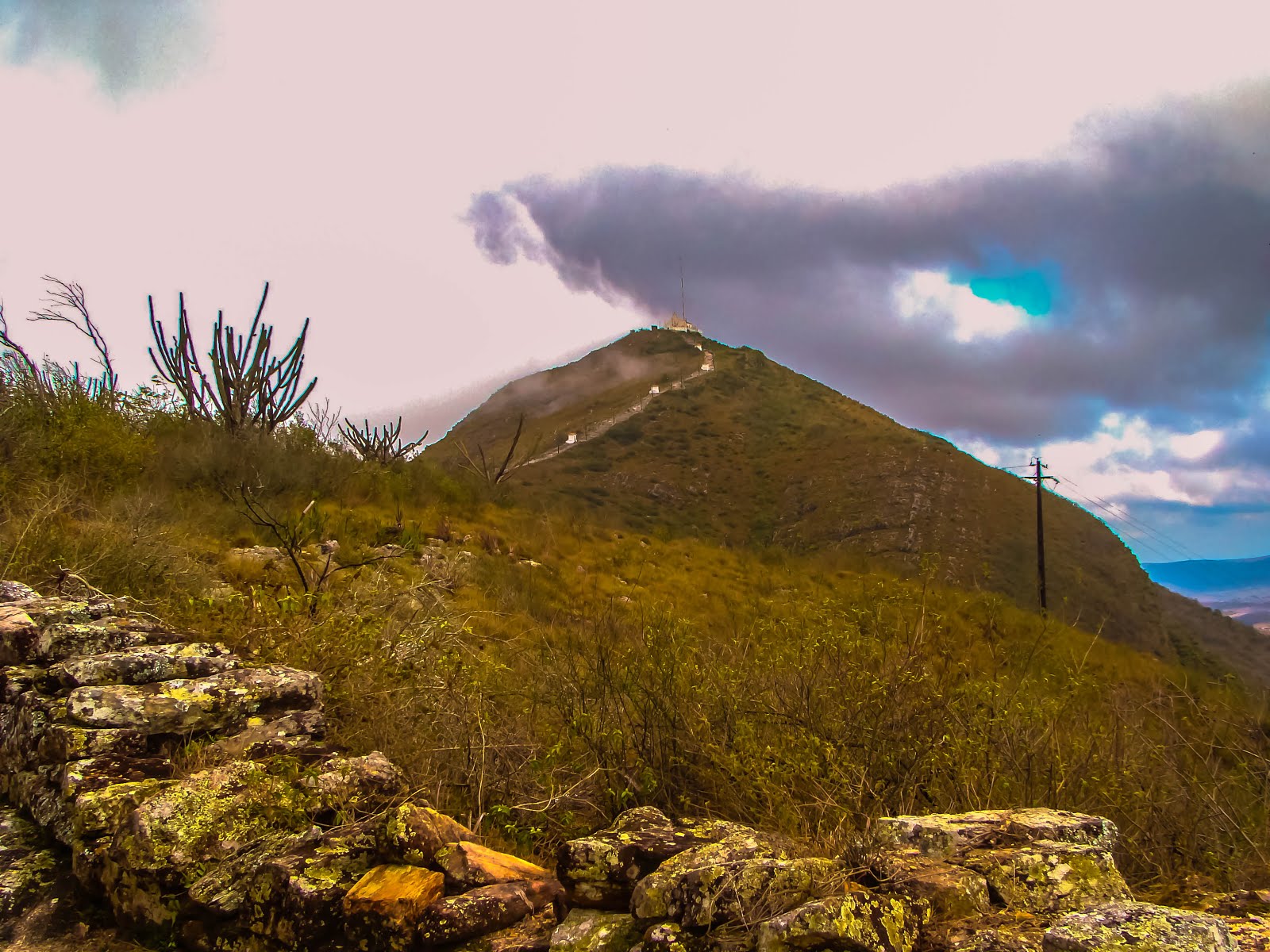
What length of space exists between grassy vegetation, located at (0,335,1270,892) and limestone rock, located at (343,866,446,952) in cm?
80

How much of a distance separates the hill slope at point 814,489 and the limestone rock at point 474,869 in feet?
52.0

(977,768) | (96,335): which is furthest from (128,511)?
(96,335)

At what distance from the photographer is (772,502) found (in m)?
64.3

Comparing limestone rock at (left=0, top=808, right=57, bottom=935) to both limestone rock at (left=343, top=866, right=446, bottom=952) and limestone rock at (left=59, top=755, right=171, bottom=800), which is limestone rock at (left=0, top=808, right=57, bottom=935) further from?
limestone rock at (left=343, top=866, right=446, bottom=952)

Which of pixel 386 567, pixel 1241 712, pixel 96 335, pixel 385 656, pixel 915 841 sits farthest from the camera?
pixel 96 335

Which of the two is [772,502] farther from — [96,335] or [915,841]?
[915,841]

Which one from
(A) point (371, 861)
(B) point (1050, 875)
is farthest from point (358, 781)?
(B) point (1050, 875)

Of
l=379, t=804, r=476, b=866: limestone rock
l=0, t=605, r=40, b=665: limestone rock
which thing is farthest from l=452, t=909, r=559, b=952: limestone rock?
l=0, t=605, r=40, b=665: limestone rock

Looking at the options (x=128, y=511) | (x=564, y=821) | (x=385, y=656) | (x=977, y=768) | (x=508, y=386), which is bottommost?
(x=564, y=821)

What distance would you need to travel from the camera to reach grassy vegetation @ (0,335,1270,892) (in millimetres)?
3418

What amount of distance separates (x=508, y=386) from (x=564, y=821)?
118 meters

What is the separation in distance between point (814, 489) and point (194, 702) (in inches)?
2417

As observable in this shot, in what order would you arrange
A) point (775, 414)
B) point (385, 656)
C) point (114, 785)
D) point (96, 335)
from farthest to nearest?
point (775, 414), point (96, 335), point (385, 656), point (114, 785)

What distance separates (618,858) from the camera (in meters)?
2.38
